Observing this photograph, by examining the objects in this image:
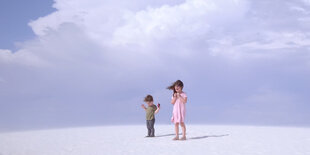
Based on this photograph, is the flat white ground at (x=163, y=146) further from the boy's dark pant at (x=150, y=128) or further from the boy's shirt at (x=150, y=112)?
the boy's shirt at (x=150, y=112)

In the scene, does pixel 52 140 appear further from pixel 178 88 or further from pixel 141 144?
pixel 178 88

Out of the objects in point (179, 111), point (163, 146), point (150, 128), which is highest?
point (179, 111)

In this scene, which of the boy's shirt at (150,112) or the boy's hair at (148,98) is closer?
the boy's shirt at (150,112)

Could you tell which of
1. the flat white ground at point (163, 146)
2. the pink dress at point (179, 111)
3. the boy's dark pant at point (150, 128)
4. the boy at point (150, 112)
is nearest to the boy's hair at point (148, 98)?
the boy at point (150, 112)

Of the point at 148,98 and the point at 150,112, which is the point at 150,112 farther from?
the point at 148,98

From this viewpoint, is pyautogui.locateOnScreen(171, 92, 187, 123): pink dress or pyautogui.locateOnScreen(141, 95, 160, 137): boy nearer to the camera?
pyautogui.locateOnScreen(171, 92, 187, 123): pink dress

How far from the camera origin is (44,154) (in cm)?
974

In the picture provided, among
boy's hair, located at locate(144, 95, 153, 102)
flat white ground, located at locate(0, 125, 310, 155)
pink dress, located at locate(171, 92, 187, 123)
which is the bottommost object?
flat white ground, located at locate(0, 125, 310, 155)

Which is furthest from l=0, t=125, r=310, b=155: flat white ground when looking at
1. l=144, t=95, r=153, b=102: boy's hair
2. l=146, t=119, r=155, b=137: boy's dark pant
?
l=144, t=95, r=153, b=102: boy's hair

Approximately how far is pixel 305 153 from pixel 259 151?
3.62 feet

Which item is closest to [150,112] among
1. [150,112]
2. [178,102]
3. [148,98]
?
[150,112]

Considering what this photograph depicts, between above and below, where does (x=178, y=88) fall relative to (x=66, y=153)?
above

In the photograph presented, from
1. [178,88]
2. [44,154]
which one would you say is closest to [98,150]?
[44,154]

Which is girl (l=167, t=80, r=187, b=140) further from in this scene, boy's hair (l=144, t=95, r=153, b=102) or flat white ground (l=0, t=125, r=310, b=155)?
boy's hair (l=144, t=95, r=153, b=102)
